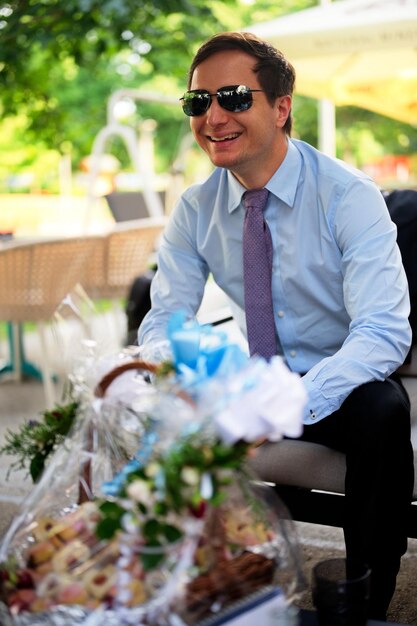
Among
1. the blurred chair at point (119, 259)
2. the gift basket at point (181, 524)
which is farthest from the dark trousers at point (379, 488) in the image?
the blurred chair at point (119, 259)

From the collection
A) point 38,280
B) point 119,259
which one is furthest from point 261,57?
point 119,259

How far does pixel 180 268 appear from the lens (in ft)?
10.4

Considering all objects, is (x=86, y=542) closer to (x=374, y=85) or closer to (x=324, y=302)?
(x=324, y=302)

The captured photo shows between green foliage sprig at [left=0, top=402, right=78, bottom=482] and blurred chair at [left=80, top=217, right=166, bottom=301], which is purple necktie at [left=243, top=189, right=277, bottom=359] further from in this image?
blurred chair at [left=80, top=217, right=166, bottom=301]

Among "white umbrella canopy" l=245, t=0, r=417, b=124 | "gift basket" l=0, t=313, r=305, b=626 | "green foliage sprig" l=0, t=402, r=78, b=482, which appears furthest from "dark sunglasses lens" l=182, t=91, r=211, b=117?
"white umbrella canopy" l=245, t=0, r=417, b=124

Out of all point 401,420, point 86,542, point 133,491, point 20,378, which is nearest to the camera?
point 133,491

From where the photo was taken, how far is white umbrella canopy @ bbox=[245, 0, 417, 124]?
6.09 meters

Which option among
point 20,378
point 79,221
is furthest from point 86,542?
point 79,221

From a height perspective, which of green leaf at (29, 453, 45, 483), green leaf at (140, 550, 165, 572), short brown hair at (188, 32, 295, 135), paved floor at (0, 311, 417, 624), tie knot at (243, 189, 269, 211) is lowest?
paved floor at (0, 311, 417, 624)

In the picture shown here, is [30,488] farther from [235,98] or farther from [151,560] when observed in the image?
[151,560]

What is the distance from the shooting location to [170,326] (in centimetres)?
177

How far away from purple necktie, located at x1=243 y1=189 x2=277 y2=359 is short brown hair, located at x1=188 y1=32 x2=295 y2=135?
323 millimetres

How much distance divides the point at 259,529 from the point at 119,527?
0.96 ft

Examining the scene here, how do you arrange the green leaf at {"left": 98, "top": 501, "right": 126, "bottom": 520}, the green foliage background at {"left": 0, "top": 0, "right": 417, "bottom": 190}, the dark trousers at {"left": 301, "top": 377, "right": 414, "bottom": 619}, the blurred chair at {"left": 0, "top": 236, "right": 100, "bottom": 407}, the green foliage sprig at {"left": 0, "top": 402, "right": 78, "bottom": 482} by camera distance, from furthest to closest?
the green foliage background at {"left": 0, "top": 0, "right": 417, "bottom": 190}, the blurred chair at {"left": 0, "top": 236, "right": 100, "bottom": 407}, the dark trousers at {"left": 301, "top": 377, "right": 414, "bottom": 619}, the green foliage sprig at {"left": 0, "top": 402, "right": 78, "bottom": 482}, the green leaf at {"left": 98, "top": 501, "right": 126, "bottom": 520}
